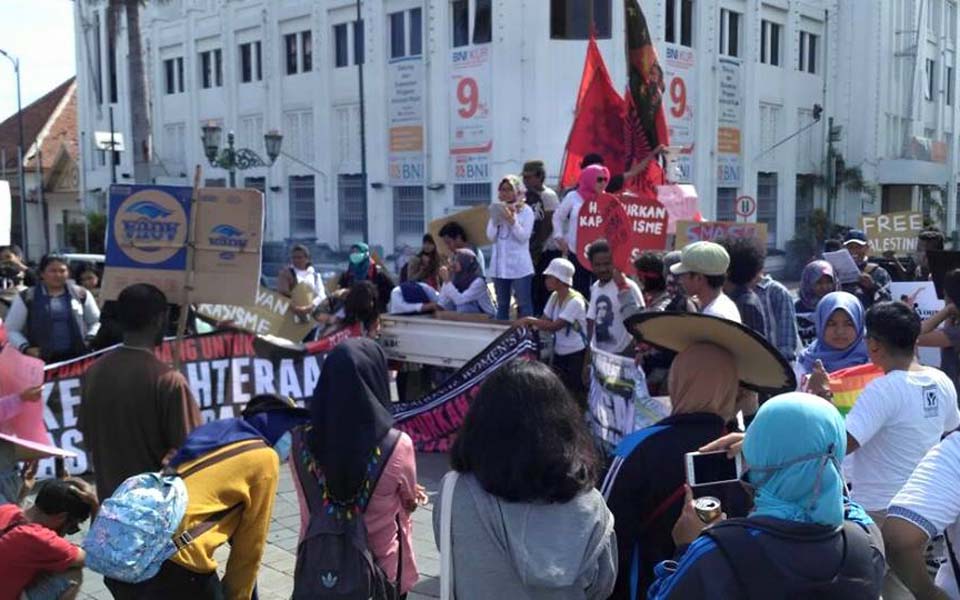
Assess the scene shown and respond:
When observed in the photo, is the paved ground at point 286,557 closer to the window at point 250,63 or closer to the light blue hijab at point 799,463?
the light blue hijab at point 799,463

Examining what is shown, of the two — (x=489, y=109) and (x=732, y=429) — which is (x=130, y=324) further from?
(x=489, y=109)

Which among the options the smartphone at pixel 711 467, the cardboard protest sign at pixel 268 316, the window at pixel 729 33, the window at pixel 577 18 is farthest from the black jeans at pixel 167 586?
the window at pixel 729 33

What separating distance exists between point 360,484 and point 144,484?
2.37 ft

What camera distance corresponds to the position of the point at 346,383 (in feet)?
10.8

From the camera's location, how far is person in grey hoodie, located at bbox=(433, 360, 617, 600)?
260 centimetres

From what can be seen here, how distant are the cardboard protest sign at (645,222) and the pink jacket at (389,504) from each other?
16.8 ft

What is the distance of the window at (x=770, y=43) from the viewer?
34003 mm

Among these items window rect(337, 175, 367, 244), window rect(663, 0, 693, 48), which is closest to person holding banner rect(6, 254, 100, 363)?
window rect(663, 0, 693, 48)

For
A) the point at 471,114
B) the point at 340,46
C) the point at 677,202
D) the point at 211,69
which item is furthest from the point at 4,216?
the point at 211,69

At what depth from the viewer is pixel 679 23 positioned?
29.7 metres

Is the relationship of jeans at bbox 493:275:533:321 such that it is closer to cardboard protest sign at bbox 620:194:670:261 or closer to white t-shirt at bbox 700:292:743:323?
cardboard protest sign at bbox 620:194:670:261

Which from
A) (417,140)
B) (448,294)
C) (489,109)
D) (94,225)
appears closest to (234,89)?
(94,225)

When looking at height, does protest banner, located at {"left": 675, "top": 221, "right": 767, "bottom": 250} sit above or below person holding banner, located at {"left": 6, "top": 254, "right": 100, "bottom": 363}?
above

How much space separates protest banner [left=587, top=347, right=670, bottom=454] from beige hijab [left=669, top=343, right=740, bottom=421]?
6.06 ft
